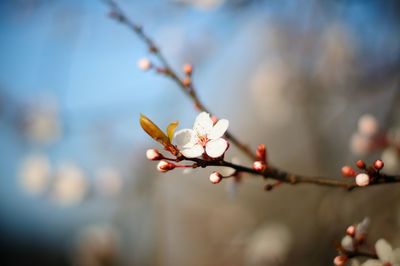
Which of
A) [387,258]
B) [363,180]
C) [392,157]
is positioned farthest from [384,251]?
[392,157]

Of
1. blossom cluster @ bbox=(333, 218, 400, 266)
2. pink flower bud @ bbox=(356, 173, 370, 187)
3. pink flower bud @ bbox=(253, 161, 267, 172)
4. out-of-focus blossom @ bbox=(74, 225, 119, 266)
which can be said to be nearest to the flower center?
pink flower bud @ bbox=(253, 161, 267, 172)

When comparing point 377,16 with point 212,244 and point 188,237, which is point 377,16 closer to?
point 212,244

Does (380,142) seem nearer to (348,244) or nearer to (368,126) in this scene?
(368,126)

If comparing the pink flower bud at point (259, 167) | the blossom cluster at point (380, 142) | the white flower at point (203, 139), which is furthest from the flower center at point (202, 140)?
the blossom cluster at point (380, 142)

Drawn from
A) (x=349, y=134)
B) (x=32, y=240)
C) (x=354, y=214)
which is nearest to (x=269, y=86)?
(x=349, y=134)

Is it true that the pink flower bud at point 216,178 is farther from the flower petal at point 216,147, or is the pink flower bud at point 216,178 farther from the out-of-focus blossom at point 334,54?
the out-of-focus blossom at point 334,54

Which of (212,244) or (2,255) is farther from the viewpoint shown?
(2,255)
